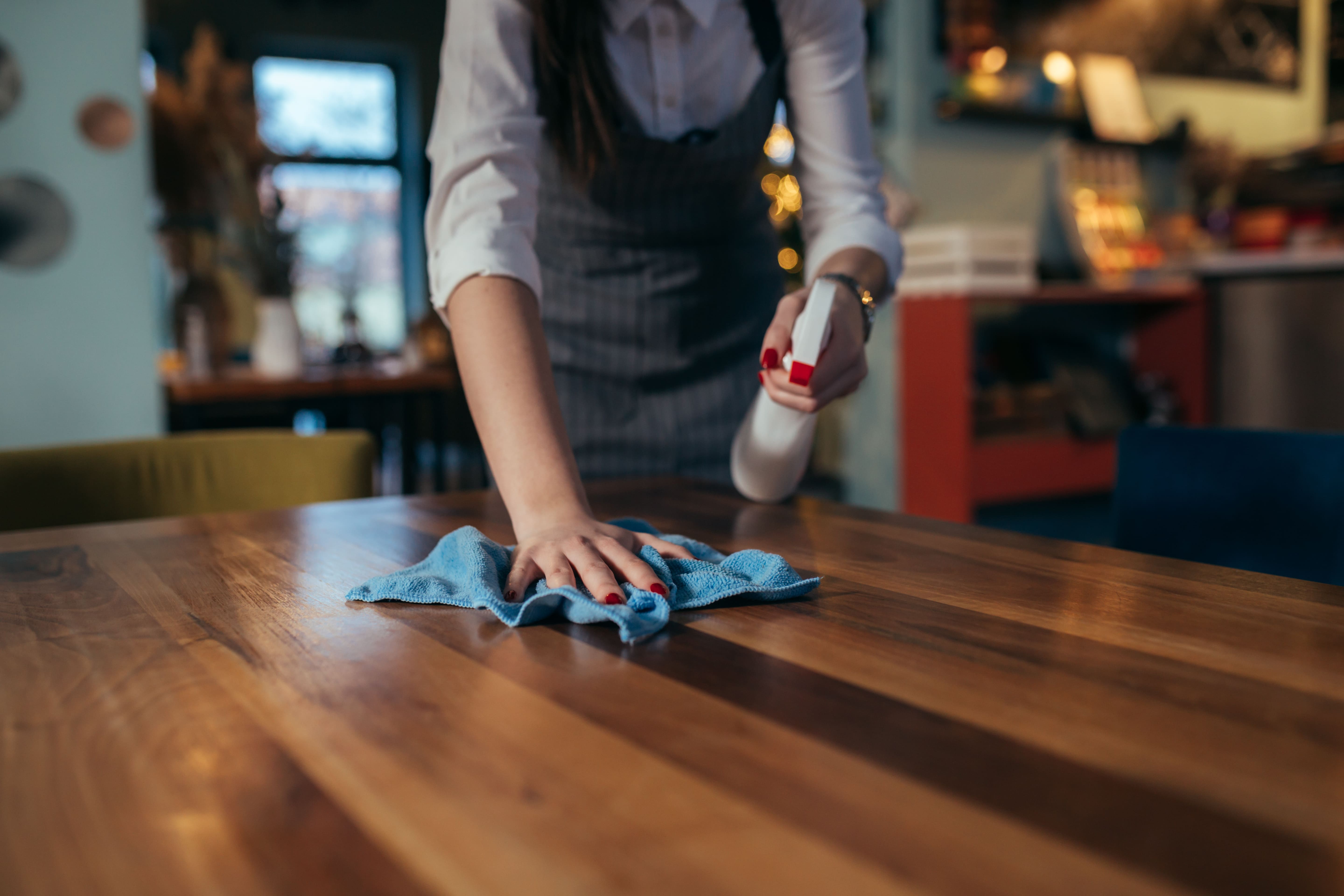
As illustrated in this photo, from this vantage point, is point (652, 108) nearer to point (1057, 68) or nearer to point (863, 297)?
point (863, 297)

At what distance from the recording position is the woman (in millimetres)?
867

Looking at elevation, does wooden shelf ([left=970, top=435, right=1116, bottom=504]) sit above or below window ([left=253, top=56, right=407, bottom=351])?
below

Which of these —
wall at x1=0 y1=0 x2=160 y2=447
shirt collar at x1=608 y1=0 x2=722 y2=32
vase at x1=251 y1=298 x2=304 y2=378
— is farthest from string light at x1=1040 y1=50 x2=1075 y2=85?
shirt collar at x1=608 y1=0 x2=722 y2=32

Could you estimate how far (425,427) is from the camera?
20.7 feet

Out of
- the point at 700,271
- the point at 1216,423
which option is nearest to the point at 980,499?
the point at 1216,423

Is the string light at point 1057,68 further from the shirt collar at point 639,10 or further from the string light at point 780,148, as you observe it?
the shirt collar at point 639,10

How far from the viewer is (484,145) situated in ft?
3.22

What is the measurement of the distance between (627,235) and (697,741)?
35.0 inches

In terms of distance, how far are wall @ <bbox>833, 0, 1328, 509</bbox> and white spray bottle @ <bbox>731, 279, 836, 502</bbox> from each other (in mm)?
2407

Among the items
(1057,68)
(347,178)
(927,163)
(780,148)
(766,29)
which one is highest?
(347,178)

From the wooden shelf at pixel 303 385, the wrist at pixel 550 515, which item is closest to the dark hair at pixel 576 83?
the wrist at pixel 550 515

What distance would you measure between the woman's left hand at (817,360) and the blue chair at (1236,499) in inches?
15.8

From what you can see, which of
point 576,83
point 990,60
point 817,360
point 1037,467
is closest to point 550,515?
point 817,360

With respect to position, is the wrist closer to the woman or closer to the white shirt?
the woman
